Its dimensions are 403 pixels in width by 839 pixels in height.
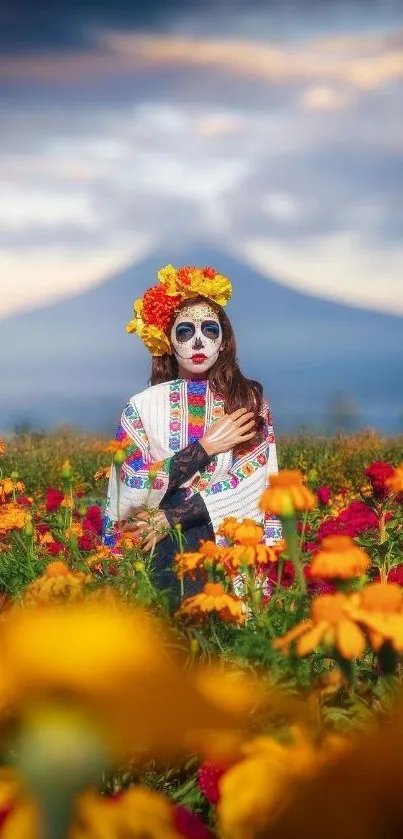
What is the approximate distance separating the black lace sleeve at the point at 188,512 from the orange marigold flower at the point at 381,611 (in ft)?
8.09

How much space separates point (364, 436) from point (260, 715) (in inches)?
293

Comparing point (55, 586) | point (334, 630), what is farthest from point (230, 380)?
point (334, 630)

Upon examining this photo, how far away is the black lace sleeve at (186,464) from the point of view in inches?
141

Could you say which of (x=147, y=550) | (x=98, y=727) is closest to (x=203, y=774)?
(x=98, y=727)

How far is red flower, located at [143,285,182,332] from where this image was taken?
3924mm

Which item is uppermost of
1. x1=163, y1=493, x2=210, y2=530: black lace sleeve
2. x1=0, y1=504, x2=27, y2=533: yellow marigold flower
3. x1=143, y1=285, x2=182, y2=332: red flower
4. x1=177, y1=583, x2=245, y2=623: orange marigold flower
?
x1=143, y1=285, x2=182, y2=332: red flower

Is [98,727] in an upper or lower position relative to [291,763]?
upper

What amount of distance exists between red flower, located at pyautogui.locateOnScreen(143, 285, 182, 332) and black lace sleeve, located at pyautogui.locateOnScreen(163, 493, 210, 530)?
2.51 ft

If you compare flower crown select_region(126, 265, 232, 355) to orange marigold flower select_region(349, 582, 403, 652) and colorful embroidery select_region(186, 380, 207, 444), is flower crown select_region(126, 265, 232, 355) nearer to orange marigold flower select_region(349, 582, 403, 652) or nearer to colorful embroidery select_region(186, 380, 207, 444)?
colorful embroidery select_region(186, 380, 207, 444)

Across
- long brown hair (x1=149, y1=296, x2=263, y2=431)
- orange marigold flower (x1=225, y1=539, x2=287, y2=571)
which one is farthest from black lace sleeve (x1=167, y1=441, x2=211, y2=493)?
orange marigold flower (x1=225, y1=539, x2=287, y2=571)

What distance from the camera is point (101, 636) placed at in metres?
0.46

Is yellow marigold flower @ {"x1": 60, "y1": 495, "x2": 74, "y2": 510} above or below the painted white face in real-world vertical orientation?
below

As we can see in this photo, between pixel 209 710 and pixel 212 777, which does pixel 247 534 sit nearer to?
pixel 212 777

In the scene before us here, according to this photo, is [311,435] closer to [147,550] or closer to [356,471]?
[356,471]
